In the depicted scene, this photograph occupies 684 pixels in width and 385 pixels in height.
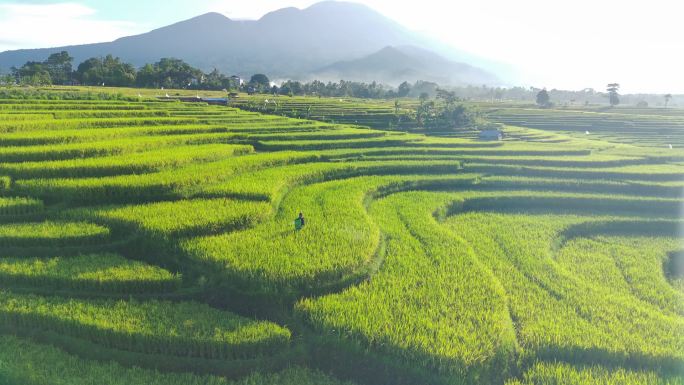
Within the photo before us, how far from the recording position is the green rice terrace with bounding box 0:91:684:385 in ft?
21.1

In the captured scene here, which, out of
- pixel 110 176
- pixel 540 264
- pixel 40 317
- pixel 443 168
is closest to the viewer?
pixel 40 317

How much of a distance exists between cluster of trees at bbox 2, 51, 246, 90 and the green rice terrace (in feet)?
129

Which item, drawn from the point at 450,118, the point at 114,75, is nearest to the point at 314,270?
the point at 450,118

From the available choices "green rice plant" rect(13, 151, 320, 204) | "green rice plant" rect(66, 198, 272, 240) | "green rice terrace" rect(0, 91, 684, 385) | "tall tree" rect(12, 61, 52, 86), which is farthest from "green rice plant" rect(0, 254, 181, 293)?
"tall tree" rect(12, 61, 52, 86)

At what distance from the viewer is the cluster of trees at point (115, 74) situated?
52.4 m

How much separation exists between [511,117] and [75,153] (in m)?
46.5

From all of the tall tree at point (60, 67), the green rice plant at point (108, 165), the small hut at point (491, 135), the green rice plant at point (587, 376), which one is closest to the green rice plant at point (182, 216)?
the green rice plant at point (108, 165)

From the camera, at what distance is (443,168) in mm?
18562

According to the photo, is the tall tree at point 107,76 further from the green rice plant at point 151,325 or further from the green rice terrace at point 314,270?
the green rice plant at point 151,325

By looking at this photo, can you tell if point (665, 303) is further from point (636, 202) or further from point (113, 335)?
point (113, 335)

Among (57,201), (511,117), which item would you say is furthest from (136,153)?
(511,117)

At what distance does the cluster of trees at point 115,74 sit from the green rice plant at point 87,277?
47644 millimetres

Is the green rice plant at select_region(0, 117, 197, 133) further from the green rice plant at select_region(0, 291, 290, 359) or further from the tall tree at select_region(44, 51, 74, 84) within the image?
the tall tree at select_region(44, 51, 74, 84)

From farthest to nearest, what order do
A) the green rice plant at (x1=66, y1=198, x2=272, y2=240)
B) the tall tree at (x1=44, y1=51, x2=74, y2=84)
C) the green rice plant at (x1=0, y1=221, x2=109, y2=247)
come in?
1. the tall tree at (x1=44, y1=51, x2=74, y2=84)
2. the green rice plant at (x1=66, y1=198, x2=272, y2=240)
3. the green rice plant at (x1=0, y1=221, x2=109, y2=247)
